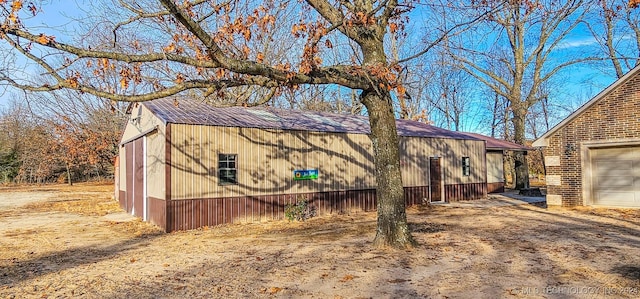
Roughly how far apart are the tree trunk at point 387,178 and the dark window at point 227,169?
5727 mm

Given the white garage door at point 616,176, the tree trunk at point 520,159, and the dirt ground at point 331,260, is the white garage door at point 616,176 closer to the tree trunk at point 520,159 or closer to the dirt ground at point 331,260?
the dirt ground at point 331,260

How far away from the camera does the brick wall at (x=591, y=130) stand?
512 inches

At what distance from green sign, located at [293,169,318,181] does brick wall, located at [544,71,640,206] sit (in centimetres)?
814

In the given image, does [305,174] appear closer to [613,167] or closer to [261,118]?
[261,118]

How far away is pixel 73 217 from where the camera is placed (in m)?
15.0

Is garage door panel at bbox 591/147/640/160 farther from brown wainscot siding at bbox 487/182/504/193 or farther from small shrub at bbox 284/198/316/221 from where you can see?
small shrub at bbox 284/198/316/221

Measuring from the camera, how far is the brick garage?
43.1 feet

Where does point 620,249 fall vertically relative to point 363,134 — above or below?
below

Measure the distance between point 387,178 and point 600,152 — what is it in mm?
10169

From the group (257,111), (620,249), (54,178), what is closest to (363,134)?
(257,111)

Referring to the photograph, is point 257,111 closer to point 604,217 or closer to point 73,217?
point 73,217

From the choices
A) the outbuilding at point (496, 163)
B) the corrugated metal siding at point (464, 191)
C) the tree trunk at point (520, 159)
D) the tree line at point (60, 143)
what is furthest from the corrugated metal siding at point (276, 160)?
the tree line at point (60, 143)

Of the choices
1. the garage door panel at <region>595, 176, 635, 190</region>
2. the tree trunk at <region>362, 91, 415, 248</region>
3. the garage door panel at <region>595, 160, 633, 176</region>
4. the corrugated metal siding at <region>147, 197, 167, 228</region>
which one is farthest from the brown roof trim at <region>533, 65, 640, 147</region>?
the corrugated metal siding at <region>147, 197, 167, 228</region>

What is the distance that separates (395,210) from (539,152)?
1344 inches
